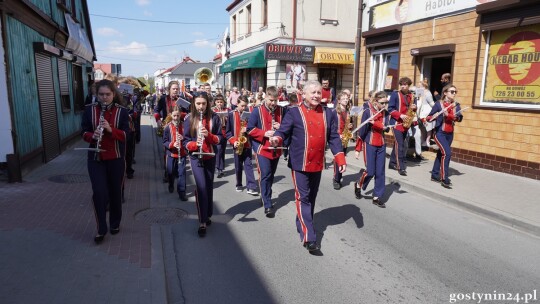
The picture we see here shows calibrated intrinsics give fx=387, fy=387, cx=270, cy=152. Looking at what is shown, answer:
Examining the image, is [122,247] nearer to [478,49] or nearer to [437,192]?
[437,192]

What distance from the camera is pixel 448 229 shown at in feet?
18.5

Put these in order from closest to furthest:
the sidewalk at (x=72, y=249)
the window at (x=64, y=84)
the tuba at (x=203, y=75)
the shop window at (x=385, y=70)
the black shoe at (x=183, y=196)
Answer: the sidewalk at (x=72, y=249), the black shoe at (x=183, y=196), the window at (x=64, y=84), the tuba at (x=203, y=75), the shop window at (x=385, y=70)

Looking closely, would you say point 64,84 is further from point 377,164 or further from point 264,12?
point 264,12

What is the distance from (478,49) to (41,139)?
425 inches

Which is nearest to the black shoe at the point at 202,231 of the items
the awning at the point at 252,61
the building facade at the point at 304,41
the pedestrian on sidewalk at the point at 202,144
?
the pedestrian on sidewalk at the point at 202,144

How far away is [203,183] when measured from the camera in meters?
5.08

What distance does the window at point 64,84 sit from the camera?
38.3 ft

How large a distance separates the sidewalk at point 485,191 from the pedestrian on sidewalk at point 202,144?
14.6ft

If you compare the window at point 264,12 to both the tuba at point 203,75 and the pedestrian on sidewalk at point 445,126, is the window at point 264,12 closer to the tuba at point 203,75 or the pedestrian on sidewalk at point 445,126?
the tuba at point 203,75

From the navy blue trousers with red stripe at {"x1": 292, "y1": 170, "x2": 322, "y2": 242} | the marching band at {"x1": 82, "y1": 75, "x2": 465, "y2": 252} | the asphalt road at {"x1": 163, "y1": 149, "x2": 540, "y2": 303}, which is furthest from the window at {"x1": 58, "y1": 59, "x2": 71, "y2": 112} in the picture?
the navy blue trousers with red stripe at {"x1": 292, "y1": 170, "x2": 322, "y2": 242}

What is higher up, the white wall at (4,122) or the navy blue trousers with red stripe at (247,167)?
the white wall at (4,122)

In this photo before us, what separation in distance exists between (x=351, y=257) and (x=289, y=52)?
50.9ft

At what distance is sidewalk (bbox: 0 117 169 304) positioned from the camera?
3.50 m

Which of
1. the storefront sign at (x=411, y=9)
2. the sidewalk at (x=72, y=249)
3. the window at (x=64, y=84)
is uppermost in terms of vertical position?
the storefront sign at (x=411, y=9)
